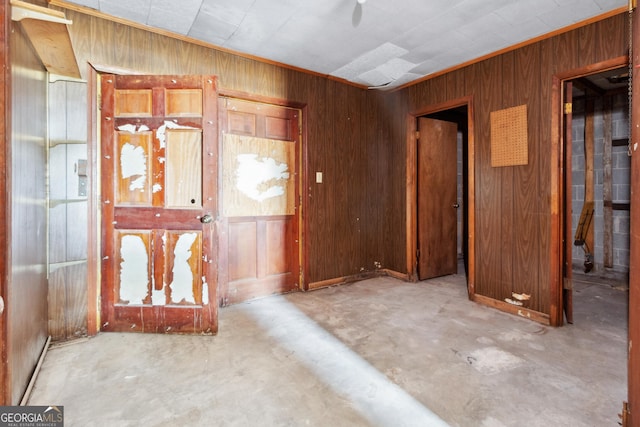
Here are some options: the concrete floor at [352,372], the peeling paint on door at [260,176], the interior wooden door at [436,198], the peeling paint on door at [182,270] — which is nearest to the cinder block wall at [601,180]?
the concrete floor at [352,372]

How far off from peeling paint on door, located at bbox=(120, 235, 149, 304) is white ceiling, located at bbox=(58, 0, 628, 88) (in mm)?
1830

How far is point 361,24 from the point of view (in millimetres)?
2639

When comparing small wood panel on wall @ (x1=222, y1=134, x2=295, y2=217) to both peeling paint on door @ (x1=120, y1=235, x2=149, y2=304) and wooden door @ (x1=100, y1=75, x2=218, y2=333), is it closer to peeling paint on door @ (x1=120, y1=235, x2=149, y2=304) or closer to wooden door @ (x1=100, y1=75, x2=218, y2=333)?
wooden door @ (x1=100, y1=75, x2=218, y2=333)

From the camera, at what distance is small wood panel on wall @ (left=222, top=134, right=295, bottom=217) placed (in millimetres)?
3250

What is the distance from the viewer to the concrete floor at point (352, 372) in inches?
63.7

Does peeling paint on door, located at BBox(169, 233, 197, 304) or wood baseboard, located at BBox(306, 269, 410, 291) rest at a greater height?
peeling paint on door, located at BBox(169, 233, 197, 304)

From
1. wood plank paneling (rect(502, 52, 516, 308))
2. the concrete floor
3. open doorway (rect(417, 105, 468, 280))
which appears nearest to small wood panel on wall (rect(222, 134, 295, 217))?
the concrete floor

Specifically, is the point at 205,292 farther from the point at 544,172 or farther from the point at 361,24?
the point at 544,172

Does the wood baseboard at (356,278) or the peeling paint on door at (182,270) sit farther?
the wood baseboard at (356,278)

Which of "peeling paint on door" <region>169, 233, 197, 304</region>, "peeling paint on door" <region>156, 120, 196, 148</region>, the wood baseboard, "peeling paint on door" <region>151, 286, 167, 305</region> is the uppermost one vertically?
"peeling paint on door" <region>156, 120, 196, 148</region>

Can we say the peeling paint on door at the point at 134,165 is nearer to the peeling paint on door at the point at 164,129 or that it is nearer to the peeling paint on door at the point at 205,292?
the peeling paint on door at the point at 164,129

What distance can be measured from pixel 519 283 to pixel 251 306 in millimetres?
2629

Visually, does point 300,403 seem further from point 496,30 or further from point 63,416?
point 496,30

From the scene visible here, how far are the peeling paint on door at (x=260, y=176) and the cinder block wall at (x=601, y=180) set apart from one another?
441 centimetres
